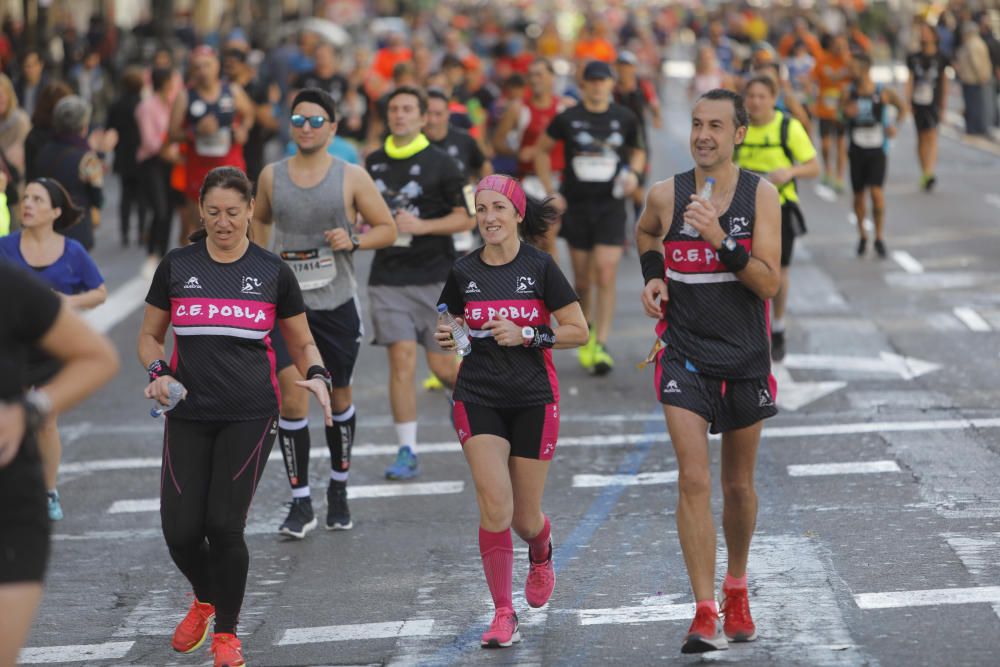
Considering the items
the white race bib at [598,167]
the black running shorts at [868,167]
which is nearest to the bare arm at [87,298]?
the white race bib at [598,167]

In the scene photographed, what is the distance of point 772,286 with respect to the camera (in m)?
6.66

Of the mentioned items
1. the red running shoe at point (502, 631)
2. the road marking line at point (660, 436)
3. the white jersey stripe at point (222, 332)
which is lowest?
the road marking line at point (660, 436)

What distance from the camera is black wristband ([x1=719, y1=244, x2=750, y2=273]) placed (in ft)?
21.4

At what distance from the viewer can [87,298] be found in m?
9.03

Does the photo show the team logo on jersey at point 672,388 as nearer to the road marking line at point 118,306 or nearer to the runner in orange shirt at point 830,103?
the road marking line at point 118,306

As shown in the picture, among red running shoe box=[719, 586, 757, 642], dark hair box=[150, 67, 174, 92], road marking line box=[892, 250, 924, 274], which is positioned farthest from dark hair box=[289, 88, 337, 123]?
dark hair box=[150, 67, 174, 92]

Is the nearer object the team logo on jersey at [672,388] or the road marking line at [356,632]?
the team logo on jersey at [672,388]

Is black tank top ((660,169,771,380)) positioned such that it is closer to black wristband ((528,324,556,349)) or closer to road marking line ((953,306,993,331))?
black wristband ((528,324,556,349))

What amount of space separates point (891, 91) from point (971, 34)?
40.4ft

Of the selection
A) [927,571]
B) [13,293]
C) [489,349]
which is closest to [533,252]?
[489,349]

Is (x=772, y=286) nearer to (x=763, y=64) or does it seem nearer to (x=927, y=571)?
(x=927, y=571)

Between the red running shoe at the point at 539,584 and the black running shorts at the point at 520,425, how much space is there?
43 centimetres

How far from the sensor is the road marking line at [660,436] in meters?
10.6


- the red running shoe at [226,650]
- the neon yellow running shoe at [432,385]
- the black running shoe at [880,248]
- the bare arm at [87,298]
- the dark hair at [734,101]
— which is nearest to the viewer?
the red running shoe at [226,650]
